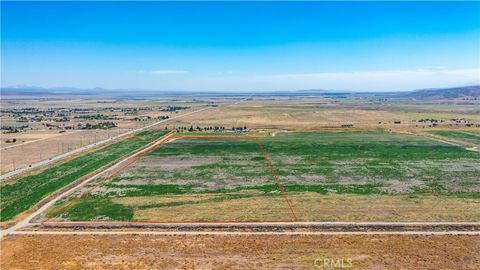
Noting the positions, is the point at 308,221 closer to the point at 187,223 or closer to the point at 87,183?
the point at 187,223

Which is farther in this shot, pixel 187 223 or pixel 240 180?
pixel 240 180

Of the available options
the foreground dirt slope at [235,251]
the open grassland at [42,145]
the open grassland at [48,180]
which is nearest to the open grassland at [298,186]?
the foreground dirt slope at [235,251]

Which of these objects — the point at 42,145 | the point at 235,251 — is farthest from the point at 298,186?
the point at 42,145

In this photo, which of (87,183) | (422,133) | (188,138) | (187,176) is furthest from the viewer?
(422,133)

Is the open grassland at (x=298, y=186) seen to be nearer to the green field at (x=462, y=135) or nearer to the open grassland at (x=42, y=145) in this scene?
the green field at (x=462, y=135)

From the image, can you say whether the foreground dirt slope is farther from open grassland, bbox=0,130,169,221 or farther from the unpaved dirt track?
open grassland, bbox=0,130,169,221

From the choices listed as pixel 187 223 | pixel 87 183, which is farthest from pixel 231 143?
pixel 187 223
